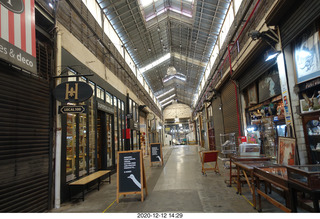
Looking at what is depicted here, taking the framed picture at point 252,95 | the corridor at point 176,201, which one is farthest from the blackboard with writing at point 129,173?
the framed picture at point 252,95

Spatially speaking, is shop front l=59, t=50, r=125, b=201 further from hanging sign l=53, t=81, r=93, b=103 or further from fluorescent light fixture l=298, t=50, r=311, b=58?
fluorescent light fixture l=298, t=50, r=311, b=58

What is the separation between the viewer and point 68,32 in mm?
5844

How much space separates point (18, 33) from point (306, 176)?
16.4ft

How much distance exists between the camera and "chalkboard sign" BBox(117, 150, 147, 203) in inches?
193

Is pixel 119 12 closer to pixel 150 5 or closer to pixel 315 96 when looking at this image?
pixel 150 5

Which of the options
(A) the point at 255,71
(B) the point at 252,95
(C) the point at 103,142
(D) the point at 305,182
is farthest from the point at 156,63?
(D) the point at 305,182

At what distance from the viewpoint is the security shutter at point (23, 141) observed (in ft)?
11.9

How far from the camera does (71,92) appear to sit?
15.6 feet

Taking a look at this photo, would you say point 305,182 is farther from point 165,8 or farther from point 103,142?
point 165,8

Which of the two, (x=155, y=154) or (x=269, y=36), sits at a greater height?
(x=269, y=36)

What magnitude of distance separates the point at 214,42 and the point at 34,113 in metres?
11.4

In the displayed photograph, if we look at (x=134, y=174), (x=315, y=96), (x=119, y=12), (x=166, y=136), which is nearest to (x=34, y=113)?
(x=134, y=174)

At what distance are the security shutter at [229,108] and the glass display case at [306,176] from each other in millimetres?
6537

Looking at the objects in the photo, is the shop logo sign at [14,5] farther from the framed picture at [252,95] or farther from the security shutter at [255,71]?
the framed picture at [252,95]
